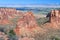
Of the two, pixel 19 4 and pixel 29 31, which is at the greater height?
pixel 19 4

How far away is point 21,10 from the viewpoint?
61.4 feet

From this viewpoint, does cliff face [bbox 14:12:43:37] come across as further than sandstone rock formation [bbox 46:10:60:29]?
No

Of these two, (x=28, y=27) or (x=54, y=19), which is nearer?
(x=28, y=27)

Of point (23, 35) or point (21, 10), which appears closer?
point (23, 35)

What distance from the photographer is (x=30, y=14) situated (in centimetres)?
1539

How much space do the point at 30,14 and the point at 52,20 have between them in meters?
1.34

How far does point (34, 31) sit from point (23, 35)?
1.05 m

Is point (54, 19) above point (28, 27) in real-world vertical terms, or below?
above

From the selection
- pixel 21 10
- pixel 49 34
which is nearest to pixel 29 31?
pixel 49 34

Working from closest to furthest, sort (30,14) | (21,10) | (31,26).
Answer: (31,26) → (30,14) → (21,10)

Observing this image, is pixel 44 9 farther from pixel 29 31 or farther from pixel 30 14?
pixel 29 31

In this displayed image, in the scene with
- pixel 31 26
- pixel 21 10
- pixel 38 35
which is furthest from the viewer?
pixel 21 10

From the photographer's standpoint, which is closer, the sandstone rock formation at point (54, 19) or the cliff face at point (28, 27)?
the cliff face at point (28, 27)

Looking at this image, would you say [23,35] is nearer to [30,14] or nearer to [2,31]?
[2,31]
